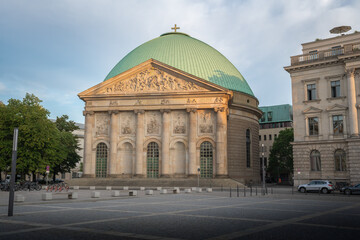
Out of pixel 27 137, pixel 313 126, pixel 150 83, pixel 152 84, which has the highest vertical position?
pixel 150 83

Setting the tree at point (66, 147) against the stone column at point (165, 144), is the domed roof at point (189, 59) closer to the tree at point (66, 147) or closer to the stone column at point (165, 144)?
the stone column at point (165, 144)

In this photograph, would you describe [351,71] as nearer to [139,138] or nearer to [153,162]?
[153,162]

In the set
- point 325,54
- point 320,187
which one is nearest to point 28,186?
point 320,187

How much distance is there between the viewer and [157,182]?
57344mm

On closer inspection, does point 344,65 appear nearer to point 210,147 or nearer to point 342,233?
point 210,147

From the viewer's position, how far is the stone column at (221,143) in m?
58.2

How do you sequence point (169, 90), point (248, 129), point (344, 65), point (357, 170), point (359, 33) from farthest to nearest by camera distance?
point (248, 129) → point (169, 90) → point (359, 33) → point (344, 65) → point (357, 170)

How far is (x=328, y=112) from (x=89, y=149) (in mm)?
38469

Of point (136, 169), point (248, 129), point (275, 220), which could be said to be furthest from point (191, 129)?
point (275, 220)

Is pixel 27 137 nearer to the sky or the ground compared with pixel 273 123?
→ nearer to the ground

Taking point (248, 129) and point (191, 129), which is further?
point (248, 129)

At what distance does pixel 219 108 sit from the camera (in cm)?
5900

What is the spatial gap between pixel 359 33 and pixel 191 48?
32.9 metres

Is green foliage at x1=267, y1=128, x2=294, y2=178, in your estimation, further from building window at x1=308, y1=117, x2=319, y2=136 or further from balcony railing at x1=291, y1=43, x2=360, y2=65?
balcony railing at x1=291, y1=43, x2=360, y2=65
